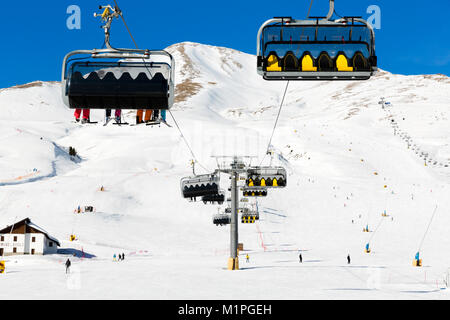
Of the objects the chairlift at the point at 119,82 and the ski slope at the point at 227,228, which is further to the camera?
the ski slope at the point at 227,228

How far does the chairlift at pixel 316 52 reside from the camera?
6.53 meters

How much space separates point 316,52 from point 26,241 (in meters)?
37.1

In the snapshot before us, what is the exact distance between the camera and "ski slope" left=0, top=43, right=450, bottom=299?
1878cm

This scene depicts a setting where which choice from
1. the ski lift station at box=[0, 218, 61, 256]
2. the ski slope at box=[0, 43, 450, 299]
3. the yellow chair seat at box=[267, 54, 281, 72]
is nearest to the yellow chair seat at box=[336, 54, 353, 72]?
the yellow chair seat at box=[267, 54, 281, 72]

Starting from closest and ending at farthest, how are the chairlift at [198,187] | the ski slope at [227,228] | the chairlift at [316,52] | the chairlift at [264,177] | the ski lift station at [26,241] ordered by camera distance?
the chairlift at [316,52]
the ski slope at [227,228]
the chairlift at [198,187]
the chairlift at [264,177]
the ski lift station at [26,241]

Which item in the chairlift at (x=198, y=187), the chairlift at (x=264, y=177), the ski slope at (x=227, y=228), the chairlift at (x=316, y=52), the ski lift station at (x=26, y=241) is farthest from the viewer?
the ski lift station at (x=26, y=241)

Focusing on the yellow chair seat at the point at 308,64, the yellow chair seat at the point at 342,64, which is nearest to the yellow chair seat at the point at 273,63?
the yellow chair seat at the point at 308,64

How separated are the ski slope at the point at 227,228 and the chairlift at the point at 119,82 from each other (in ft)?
13.5

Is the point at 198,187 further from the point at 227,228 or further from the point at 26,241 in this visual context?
the point at 227,228

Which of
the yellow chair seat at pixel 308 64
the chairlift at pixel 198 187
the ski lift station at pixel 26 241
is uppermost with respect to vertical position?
the yellow chair seat at pixel 308 64

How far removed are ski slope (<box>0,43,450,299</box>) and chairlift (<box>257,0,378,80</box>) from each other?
5.58 m

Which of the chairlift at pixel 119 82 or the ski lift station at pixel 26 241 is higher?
the chairlift at pixel 119 82

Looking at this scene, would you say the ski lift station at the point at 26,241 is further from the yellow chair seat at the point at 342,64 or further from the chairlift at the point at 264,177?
the yellow chair seat at the point at 342,64
